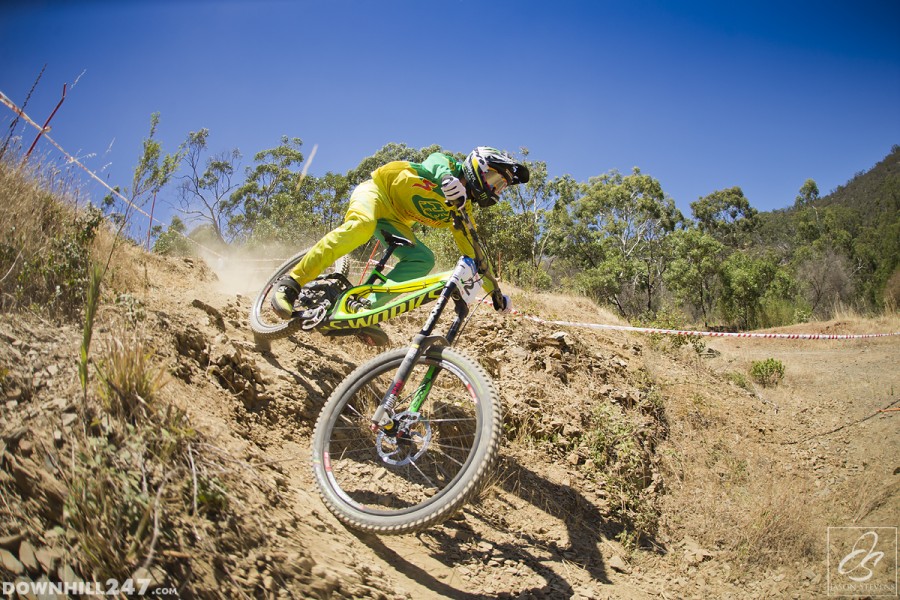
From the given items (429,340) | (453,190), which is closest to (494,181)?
(453,190)

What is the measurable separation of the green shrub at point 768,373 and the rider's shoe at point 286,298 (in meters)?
9.63

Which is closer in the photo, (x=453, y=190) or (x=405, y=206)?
(x=453, y=190)

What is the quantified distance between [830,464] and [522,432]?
14.9ft

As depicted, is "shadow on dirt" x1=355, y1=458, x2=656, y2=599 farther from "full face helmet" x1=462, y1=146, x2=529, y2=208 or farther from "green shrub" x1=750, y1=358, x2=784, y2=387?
"green shrub" x1=750, y1=358, x2=784, y2=387

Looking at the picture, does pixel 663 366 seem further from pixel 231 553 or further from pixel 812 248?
pixel 812 248

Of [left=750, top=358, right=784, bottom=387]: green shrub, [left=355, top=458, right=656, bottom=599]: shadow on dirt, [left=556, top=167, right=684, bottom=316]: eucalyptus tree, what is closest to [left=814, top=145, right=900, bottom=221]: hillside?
[left=556, top=167, right=684, bottom=316]: eucalyptus tree

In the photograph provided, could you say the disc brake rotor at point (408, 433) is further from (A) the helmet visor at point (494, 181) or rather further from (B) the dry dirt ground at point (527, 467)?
(A) the helmet visor at point (494, 181)

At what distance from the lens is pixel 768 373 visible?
1002cm

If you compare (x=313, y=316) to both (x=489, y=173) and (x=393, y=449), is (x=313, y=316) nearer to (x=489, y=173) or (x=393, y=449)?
(x=393, y=449)

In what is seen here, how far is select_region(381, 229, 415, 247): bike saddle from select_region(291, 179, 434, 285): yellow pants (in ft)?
0.12

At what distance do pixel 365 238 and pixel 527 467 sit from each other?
8.89 feet

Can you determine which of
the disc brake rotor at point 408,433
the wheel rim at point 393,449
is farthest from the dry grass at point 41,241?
the disc brake rotor at point 408,433

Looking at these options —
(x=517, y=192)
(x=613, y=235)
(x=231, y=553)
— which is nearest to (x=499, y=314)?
(x=231, y=553)

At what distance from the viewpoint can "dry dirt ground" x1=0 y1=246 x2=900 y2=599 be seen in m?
2.24
